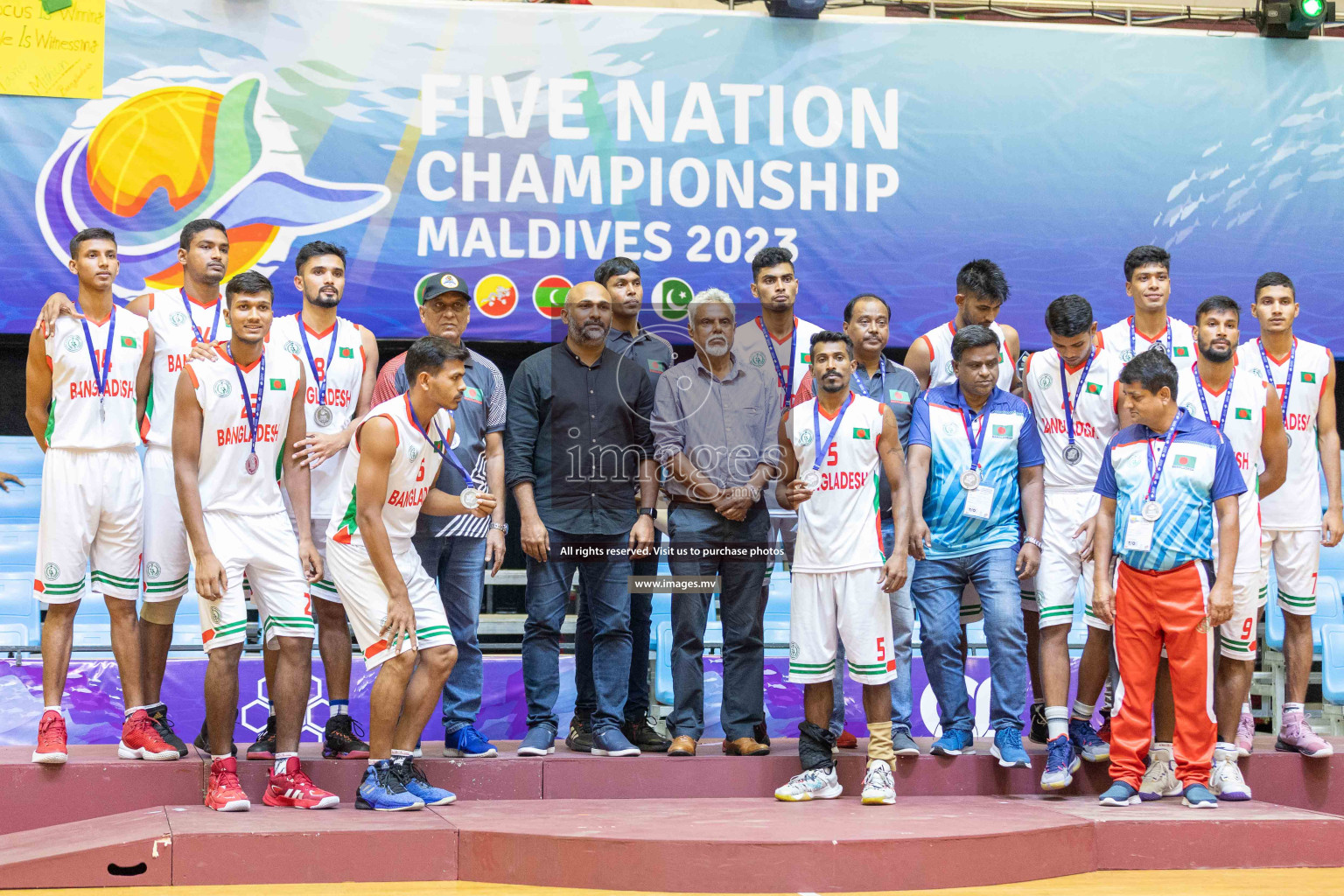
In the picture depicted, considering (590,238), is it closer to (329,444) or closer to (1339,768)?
(329,444)

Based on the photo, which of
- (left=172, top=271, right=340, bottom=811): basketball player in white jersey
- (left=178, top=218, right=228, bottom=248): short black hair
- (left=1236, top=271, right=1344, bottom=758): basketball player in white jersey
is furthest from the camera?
(left=1236, top=271, right=1344, bottom=758): basketball player in white jersey

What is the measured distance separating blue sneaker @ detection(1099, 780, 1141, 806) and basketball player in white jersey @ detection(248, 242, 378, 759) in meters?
2.61

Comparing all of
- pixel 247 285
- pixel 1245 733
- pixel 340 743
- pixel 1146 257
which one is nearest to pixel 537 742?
pixel 340 743

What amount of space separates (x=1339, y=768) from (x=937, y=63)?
12.8ft

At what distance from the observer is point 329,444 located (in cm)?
461

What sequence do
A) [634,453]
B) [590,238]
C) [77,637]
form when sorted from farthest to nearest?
[590,238] < [77,637] < [634,453]

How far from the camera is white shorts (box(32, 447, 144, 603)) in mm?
4352

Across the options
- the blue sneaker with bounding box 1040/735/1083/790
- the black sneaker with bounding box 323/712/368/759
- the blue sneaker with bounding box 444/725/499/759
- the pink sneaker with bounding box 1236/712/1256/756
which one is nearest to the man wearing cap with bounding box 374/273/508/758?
the blue sneaker with bounding box 444/725/499/759

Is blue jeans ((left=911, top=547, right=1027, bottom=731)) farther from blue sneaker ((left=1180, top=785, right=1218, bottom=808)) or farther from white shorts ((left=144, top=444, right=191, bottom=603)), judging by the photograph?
white shorts ((left=144, top=444, right=191, bottom=603))

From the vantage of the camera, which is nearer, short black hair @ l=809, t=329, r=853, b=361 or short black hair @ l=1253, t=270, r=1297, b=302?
short black hair @ l=809, t=329, r=853, b=361

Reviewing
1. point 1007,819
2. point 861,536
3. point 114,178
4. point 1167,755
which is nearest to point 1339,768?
point 1167,755

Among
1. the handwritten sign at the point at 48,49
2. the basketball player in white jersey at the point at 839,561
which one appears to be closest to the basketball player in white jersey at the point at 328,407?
the basketball player in white jersey at the point at 839,561

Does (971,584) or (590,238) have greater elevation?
(590,238)

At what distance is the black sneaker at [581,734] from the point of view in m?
4.80
